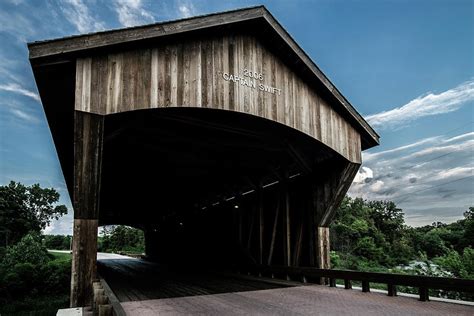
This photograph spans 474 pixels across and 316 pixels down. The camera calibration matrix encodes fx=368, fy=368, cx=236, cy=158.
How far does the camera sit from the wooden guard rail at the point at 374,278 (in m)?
6.59

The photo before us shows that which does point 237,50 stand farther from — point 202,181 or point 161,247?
point 161,247

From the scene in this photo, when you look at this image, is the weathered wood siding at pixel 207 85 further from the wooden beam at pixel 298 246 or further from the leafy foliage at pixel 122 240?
the leafy foliage at pixel 122 240

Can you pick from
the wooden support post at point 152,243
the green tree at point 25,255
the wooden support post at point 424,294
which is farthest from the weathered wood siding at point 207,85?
the green tree at point 25,255

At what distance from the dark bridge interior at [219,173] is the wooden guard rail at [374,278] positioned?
51 centimetres

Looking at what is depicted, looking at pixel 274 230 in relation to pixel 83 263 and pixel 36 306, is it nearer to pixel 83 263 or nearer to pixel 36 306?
pixel 83 263

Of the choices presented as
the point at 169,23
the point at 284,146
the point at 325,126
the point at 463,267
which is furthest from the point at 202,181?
the point at 463,267

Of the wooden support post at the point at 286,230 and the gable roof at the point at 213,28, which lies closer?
the gable roof at the point at 213,28

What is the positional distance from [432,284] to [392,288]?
3.15 ft

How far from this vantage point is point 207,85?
7523 mm

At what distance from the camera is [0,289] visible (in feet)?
59.5

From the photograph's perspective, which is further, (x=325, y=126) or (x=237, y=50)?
(x=325, y=126)

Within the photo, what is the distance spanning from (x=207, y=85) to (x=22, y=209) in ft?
184

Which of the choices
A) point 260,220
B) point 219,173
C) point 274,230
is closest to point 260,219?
point 260,220

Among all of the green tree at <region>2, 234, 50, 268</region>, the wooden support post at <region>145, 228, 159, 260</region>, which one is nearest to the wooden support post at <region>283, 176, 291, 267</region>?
the wooden support post at <region>145, 228, 159, 260</region>
